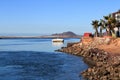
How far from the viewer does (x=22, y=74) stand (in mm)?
60562

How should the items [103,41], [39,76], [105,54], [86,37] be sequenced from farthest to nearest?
[86,37]
[103,41]
[105,54]
[39,76]

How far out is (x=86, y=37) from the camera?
12238 centimetres

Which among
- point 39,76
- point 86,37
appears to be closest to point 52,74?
point 39,76

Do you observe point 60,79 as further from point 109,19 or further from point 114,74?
point 109,19

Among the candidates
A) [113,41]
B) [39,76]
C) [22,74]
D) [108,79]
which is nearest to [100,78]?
[108,79]

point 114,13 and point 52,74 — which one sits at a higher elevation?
point 114,13

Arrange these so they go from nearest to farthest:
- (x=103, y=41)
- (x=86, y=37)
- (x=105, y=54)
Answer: (x=105, y=54) → (x=103, y=41) → (x=86, y=37)

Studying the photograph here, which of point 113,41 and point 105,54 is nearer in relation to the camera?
point 105,54

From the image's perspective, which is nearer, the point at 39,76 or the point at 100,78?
the point at 100,78

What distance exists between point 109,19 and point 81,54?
14274 mm

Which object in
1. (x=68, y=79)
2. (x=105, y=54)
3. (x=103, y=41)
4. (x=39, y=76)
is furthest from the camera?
(x=103, y=41)

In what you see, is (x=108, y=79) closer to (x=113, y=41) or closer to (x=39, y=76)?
(x=39, y=76)

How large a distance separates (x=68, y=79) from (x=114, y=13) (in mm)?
78569

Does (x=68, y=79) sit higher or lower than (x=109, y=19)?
lower
